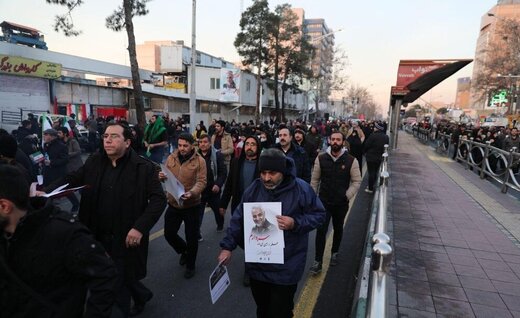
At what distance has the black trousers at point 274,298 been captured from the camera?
8.45 feet

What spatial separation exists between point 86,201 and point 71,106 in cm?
2117

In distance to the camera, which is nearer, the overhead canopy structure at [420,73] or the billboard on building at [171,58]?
the overhead canopy structure at [420,73]

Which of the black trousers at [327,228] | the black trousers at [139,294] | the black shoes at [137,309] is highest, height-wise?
the black trousers at [327,228]

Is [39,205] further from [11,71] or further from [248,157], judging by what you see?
[11,71]

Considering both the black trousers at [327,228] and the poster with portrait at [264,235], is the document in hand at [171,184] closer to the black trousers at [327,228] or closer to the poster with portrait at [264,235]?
the poster with portrait at [264,235]

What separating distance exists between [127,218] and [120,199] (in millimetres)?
171

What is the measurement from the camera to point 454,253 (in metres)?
4.68

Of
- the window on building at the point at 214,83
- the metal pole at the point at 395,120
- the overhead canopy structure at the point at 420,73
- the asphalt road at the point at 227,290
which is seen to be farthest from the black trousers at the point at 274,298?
the window on building at the point at 214,83

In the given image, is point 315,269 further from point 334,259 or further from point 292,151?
point 292,151

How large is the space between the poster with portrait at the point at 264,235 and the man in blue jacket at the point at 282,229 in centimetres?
6

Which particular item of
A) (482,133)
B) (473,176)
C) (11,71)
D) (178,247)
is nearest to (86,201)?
(178,247)

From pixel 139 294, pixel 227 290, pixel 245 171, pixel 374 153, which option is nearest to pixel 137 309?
pixel 139 294

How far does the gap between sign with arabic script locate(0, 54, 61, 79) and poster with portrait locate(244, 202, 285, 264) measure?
65.7 ft

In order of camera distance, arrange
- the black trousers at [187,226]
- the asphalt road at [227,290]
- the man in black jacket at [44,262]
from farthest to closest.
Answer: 1. the black trousers at [187,226]
2. the asphalt road at [227,290]
3. the man in black jacket at [44,262]
